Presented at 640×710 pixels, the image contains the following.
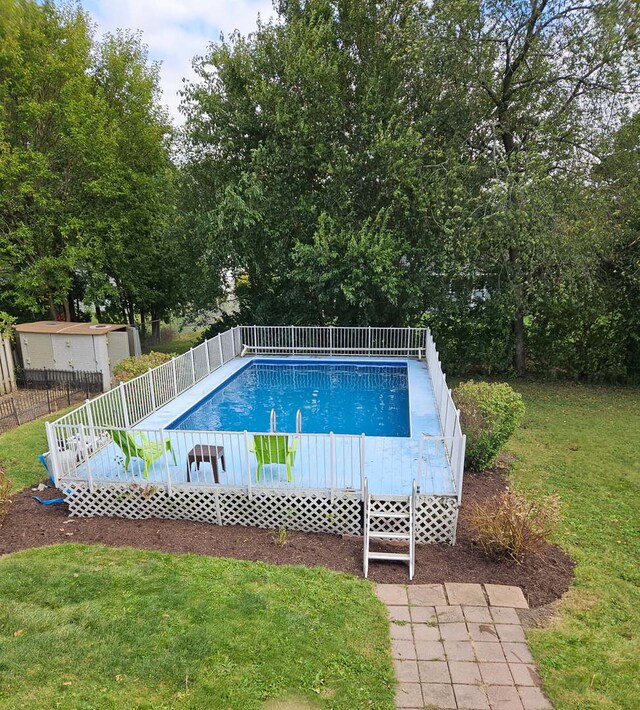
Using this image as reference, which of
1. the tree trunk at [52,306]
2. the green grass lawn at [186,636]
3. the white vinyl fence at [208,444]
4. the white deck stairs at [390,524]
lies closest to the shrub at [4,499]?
the white vinyl fence at [208,444]

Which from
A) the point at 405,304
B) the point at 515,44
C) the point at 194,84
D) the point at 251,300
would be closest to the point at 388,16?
the point at 515,44

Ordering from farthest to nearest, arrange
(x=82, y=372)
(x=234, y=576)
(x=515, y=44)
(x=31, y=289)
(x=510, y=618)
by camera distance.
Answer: (x=31, y=289) → (x=82, y=372) → (x=515, y=44) → (x=234, y=576) → (x=510, y=618)

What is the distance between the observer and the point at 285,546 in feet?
20.0

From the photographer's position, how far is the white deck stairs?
18.4 feet

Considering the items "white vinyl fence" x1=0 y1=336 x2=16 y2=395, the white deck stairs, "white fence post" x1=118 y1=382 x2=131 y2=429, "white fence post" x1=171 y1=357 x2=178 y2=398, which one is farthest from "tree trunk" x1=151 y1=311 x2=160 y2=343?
the white deck stairs

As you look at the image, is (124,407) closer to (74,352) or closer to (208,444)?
(208,444)

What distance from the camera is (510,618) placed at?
475 centimetres

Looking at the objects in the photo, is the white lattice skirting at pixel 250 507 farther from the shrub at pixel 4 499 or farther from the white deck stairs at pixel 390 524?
the shrub at pixel 4 499

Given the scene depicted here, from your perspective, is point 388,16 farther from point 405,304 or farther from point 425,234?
point 405,304

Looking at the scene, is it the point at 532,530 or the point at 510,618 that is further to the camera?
the point at 532,530

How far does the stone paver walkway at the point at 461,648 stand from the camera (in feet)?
12.6

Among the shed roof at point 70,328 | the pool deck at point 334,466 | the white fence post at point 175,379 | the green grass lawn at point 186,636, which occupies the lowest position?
the green grass lawn at point 186,636

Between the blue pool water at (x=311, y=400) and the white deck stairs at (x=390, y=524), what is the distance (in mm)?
3811

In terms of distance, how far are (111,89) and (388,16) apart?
458 inches
